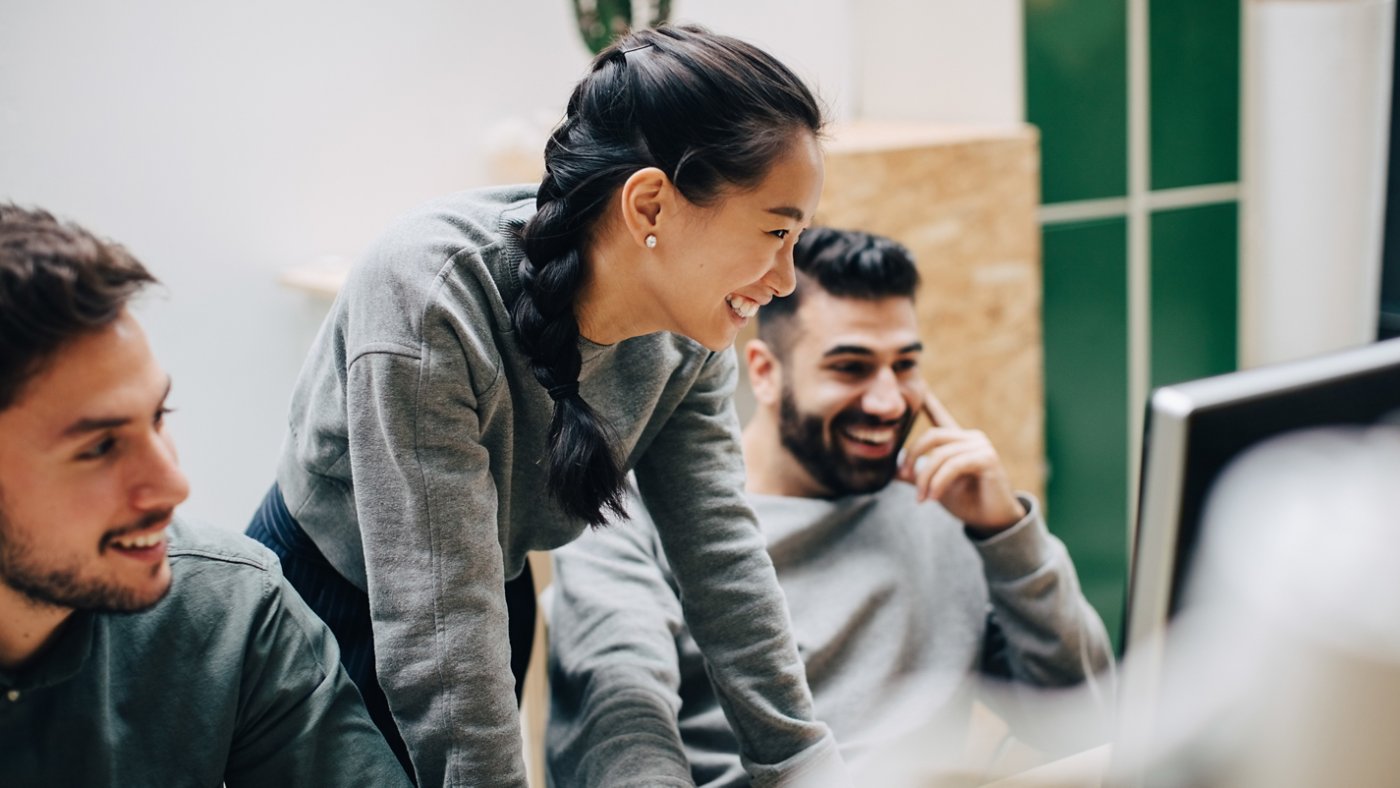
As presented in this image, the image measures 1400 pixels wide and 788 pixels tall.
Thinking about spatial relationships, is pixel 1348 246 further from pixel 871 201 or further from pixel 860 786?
pixel 860 786

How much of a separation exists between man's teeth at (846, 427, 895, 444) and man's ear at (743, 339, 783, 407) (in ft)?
0.43

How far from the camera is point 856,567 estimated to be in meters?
1.70

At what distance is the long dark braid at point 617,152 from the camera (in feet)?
3.41

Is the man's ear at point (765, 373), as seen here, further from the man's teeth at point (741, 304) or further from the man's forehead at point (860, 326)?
the man's teeth at point (741, 304)

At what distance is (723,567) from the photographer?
4.14 ft

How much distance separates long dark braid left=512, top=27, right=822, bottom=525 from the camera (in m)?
1.04

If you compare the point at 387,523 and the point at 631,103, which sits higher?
the point at 631,103

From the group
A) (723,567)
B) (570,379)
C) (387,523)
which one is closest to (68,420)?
(387,523)

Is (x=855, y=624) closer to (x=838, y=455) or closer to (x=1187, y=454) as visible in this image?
(x=838, y=455)

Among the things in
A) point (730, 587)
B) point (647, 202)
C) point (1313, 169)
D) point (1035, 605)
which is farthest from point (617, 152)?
point (1313, 169)

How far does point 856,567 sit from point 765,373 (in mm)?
315

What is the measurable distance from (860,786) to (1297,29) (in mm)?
2401

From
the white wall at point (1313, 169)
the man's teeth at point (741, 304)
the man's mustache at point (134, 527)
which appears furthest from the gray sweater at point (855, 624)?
the white wall at point (1313, 169)

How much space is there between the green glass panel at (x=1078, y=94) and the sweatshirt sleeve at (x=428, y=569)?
216 centimetres
